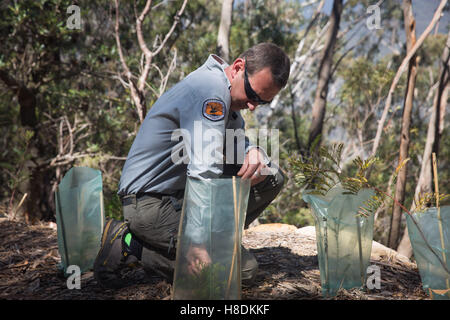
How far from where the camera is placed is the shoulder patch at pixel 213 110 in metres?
1.65

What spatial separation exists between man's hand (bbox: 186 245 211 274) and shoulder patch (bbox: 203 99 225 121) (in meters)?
0.54

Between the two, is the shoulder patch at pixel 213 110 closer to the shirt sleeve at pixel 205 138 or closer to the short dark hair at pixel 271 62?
the shirt sleeve at pixel 205 138

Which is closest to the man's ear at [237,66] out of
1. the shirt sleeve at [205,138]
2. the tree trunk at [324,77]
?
the shirt sleeve at [205,138]

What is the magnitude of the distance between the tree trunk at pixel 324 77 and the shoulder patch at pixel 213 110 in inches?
191

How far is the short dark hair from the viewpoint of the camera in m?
1.78

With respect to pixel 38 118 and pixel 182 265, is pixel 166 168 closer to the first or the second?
pixel 182 265

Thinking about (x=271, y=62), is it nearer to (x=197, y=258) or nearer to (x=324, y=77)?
(x=197, y=258)

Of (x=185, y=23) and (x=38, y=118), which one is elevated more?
(x=185, y=23)

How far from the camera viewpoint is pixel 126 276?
198 cm
